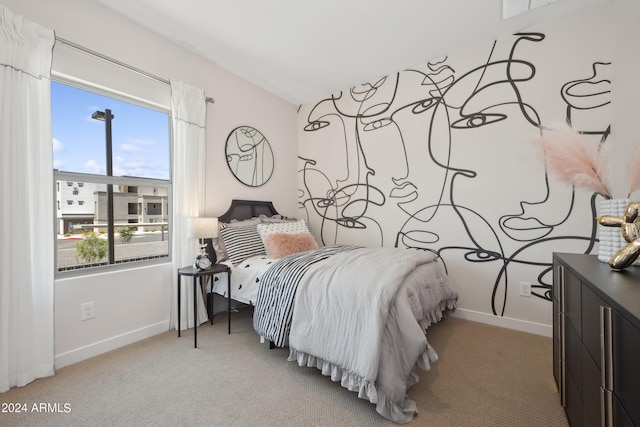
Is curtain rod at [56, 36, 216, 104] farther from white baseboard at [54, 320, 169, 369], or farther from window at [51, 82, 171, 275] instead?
white baseboard at [54, 320, 169, 369]

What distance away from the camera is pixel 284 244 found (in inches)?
106

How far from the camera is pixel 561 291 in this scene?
143cm

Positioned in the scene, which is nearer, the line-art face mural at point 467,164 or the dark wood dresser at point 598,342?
the dark wood dresser at point 598,342

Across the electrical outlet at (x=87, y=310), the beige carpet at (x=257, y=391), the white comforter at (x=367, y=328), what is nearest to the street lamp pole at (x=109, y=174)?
the electrical outlet at (x=87, y=310)

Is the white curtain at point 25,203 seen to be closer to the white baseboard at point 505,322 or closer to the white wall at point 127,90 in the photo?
the white wall at point 127,90

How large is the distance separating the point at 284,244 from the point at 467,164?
77.4 inches

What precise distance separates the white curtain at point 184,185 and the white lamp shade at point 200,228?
17 centimetres

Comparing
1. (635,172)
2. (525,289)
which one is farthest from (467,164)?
(635,172)

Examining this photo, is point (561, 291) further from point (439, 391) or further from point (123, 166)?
point (123, 166)

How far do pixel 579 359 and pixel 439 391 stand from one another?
2.56 feet

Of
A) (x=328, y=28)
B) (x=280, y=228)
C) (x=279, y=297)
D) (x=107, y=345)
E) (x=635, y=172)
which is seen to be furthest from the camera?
(x=280, y=228)

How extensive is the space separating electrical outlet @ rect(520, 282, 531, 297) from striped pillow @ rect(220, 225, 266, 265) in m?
2.44

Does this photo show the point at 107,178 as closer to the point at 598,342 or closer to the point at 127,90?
the point at 127,90

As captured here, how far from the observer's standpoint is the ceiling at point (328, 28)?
212 centimetres
